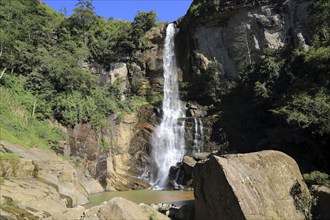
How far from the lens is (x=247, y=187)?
8758 millimetres

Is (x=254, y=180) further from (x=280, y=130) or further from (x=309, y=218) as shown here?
(x=280, y=130)

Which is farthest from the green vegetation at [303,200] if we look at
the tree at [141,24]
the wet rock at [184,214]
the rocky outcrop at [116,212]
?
the tree at [141,24]

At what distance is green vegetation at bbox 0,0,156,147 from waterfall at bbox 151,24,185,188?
384 centimetres

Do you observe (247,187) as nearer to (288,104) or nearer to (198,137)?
(288,104)

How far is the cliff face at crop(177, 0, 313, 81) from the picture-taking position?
1310 inches

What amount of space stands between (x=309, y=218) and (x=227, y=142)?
20.0 meters

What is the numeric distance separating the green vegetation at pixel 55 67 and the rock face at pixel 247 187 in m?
14.1

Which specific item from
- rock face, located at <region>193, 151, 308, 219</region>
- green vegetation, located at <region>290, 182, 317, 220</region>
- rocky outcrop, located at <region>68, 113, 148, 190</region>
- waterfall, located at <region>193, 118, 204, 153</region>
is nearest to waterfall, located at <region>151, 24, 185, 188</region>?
waterfall, located at <region>193, 118, 204, 153</region>

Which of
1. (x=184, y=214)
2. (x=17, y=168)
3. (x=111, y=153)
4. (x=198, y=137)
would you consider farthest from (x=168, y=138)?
(x=184, y=214)

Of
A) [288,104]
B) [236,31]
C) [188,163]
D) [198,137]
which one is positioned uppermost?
[236,31]

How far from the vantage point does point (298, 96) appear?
20438 millimetres

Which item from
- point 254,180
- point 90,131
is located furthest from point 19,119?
point 254,180

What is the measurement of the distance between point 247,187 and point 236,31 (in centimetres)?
3003

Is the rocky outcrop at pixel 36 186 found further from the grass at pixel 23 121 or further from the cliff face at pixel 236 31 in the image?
the cliff face at pixel 236 31
